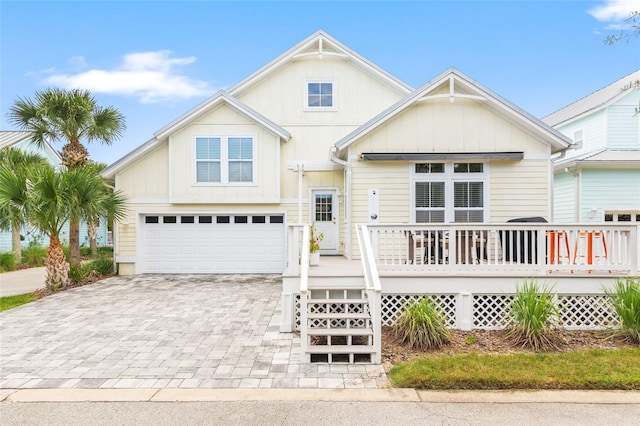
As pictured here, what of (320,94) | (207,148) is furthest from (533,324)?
(320,94)

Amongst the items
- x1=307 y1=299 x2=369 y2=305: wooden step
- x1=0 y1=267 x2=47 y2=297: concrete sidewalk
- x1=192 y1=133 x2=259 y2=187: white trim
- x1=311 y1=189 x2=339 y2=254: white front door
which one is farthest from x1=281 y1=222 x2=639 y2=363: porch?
x1=0 y1=267 x2=47 y2=297: concrete sidewalk

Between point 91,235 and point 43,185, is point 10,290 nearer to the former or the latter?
point 43,185

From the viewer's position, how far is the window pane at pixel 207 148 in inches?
508

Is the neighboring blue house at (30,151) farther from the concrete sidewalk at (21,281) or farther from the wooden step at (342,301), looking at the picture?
the wooden step at (342,301)

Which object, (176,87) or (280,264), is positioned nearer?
(280,264)

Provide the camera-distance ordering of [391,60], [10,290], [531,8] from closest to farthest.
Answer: [10,290], [531,8], [391,60]

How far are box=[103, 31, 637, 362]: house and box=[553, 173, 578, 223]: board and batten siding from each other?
5.05m

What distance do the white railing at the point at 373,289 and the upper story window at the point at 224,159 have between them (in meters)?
6.89

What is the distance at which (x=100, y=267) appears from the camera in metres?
13.0

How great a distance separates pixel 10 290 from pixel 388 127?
38.4ft

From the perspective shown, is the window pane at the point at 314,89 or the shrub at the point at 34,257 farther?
the shrub at the point at 34,257

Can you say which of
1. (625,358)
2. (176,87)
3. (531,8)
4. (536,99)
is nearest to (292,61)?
(531,8)

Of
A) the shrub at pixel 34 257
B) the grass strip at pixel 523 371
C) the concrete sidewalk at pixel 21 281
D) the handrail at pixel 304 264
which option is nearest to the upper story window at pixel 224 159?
the concrete sidewalk at pixel 21 281

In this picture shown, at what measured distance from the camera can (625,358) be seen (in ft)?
17.4
